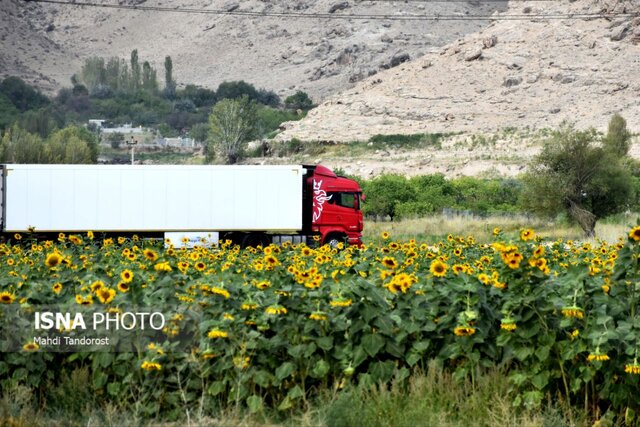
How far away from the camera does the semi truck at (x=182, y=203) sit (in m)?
29.5

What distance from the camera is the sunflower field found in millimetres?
7152

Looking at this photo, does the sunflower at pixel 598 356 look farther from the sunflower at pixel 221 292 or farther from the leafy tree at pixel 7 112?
the leafy tree at pixel 7 112

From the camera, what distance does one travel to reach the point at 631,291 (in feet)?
24.8

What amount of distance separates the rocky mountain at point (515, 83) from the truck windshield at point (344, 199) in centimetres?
6300

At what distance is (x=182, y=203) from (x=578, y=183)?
1685cm

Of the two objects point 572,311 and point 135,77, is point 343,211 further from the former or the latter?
point 135,77

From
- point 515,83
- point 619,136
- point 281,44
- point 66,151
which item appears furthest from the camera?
point 281,44

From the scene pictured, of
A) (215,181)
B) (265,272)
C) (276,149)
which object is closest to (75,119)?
(276,149)

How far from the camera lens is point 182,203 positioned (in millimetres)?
30078

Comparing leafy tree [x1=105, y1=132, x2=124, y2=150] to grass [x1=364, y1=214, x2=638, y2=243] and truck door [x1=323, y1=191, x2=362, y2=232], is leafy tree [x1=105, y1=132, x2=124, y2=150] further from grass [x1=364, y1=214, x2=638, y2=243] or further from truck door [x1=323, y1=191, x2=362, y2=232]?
truck door [x1=323, y1=191, x2=362, y2=232]

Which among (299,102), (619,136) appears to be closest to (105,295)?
(619,136)

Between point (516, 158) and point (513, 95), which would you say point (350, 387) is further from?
point (513, 95)

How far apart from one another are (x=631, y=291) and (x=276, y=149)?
85.6 m

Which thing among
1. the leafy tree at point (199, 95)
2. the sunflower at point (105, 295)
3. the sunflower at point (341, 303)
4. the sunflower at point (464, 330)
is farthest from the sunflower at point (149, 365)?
the leafy tree at point (199, 95)
